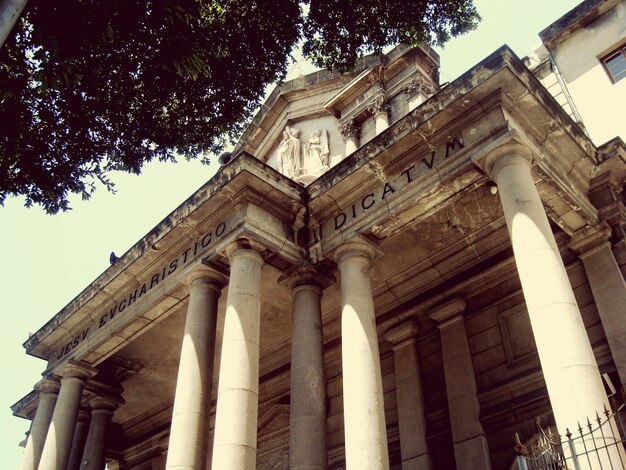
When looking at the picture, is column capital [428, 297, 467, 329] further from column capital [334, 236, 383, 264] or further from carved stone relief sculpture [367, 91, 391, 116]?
carved stone relief sculpture [367, 91, 391, 116]

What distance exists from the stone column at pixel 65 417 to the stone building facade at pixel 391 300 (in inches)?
2.0

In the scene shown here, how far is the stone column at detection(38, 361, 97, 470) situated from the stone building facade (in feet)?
0.17

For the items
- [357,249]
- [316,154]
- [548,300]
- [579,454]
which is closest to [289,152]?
[316,154]

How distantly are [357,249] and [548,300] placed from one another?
5.02 meters

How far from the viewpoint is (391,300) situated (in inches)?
702

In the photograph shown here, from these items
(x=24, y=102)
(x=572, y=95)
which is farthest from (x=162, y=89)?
(x=572, y=95)

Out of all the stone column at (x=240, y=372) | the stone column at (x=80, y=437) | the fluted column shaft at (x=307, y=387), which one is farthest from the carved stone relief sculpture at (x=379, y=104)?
the stone column at (x=80, y=437)

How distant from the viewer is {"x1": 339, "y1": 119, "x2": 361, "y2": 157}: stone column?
2216cm

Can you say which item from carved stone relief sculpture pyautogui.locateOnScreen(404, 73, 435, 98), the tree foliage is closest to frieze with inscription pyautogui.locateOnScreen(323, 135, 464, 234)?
the tree foliage

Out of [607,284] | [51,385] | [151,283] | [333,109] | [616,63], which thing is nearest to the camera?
[607,284]

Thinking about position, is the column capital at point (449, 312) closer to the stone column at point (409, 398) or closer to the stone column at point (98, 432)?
the stone column at point (409, 398)

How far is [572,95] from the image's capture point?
1931 cm

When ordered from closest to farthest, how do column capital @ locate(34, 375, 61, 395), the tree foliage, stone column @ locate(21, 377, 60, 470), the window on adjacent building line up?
1. the tree foliage
2. stone column @ locate(21, 377, 60, 470)
3. the window on adjacent building
4. column capital @ locate(34, 375, 61, 395)

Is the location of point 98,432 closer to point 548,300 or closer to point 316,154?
point 316,154
